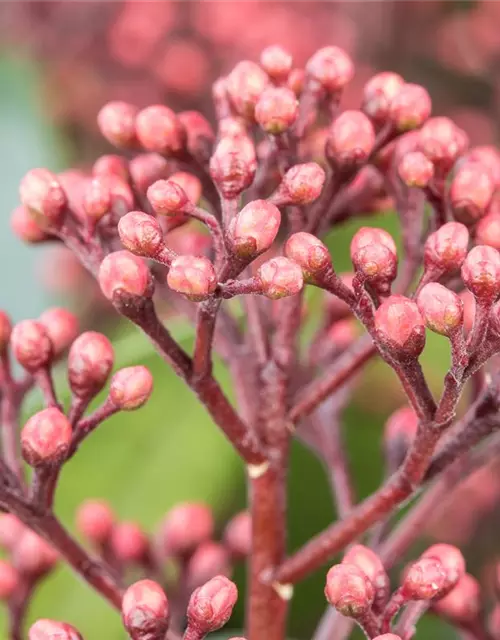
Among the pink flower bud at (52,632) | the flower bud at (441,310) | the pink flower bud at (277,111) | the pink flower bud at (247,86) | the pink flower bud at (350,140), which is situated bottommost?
the pink flower bud at (52,632)

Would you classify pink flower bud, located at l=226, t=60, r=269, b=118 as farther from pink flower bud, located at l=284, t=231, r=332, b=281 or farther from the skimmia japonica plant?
pink flower bud, located at l=284, t=231, r=332, b=281

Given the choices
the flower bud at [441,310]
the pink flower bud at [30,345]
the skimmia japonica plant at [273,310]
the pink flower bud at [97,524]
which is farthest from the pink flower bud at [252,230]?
the pink flower bud at [97,524]

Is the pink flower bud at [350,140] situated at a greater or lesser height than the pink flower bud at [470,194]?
greater

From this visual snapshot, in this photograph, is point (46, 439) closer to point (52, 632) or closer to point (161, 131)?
point (52, 632)

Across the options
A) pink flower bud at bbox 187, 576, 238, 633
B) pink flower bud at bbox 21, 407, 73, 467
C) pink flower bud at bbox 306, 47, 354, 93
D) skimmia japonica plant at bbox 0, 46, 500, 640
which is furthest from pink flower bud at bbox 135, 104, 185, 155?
pink flower bud at bbox 187, 576, 238, 633

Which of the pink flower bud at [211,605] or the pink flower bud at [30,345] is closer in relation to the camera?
the pink flower bud at [211,605]

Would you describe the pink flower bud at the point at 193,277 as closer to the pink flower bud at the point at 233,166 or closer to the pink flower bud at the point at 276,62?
the pink flower bud at the point at 233,166

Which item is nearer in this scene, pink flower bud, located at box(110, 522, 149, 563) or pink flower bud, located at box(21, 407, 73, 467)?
pink flower bud, located at box(21, 407, 73, 467)

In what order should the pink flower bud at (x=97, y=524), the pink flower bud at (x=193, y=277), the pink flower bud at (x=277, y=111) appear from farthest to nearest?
the pink flower bud at (x=97, y=524)
the pink flower bud at (x=277, y=111)
the pink flower bud at (x=193, y=277)
